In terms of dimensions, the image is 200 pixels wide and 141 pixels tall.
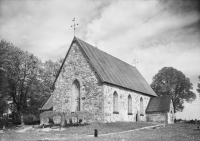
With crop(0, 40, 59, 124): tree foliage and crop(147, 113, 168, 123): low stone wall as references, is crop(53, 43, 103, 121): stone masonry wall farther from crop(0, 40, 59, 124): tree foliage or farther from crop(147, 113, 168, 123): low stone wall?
crop(147, 113, 168, 123): low stone wall

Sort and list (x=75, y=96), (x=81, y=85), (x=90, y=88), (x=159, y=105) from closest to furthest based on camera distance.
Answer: (x=90, y=88)
(x=81, y=85)
(x=75, y=96)
(x=159, y=105)

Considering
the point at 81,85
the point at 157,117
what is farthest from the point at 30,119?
the point at 157,117

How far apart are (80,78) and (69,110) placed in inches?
177

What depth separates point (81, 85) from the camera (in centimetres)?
2970

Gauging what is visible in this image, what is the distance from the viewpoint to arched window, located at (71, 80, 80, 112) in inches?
1181

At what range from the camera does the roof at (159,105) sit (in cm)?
3845

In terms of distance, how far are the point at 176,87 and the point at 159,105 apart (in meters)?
25.4

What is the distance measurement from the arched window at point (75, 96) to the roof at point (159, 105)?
15.5 metres

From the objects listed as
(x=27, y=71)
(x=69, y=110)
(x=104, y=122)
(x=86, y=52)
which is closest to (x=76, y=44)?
(x=86, y=52)

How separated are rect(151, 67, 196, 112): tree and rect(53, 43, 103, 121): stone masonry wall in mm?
38082

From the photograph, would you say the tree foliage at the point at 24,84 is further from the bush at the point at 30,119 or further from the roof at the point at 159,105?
the roof at the point at 159,105

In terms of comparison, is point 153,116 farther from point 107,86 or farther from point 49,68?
point 49,68

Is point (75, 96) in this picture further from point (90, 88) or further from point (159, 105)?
point (159, 105)

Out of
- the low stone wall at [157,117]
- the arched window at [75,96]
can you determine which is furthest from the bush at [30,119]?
the low stone wall at [157,117]
